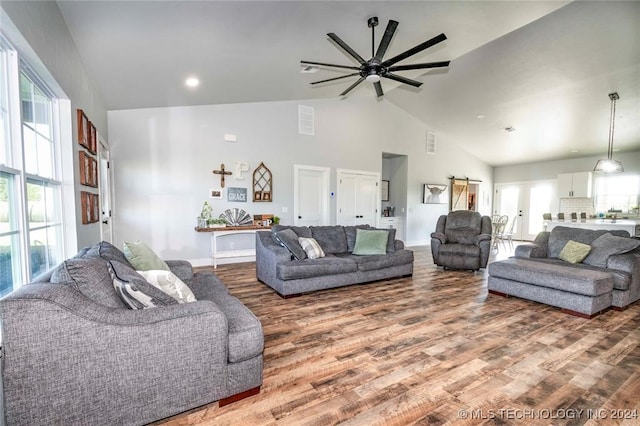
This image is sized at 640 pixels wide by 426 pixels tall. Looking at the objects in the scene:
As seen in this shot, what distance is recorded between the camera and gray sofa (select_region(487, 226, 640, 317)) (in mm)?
2945

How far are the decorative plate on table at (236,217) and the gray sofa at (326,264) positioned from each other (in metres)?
1.66

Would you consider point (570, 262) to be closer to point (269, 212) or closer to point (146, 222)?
point (269, 212)

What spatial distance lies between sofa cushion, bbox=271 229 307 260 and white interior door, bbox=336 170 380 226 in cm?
303

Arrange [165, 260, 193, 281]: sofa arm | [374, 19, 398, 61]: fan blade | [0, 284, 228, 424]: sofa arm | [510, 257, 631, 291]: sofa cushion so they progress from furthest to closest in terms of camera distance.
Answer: [510, 257, 631, 291]: sofa cushion → [165, 260, 193, 281]: sofa arm → [374, 19, 398, 61]: fan blade → [0, 284, 228, 424]: sofa arm

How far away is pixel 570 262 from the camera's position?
363 centimetres

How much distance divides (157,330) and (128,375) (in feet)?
0.73

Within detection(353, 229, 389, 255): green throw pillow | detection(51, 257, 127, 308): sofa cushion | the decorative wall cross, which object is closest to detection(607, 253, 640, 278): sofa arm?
detection(353, 229, 389, 255): green throw pillow

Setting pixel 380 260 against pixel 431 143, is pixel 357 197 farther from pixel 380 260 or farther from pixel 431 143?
pixel 380 260

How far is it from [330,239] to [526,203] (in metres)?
8.26

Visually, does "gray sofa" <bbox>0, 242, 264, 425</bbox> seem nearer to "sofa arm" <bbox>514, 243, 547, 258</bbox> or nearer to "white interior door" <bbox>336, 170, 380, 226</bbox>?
"sofa arm" <bbox>514, 243, 547, 258</bbox>

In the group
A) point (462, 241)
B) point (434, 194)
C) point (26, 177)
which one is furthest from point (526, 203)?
point (26, 177)

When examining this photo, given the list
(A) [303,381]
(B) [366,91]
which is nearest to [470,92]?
(B) [366,91]

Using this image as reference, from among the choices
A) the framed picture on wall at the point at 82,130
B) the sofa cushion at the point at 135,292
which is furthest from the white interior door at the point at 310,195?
the sofa cushion at the point at 135,292

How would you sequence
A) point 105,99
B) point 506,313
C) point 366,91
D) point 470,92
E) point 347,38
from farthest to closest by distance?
point 366,91 < point 470,92 < point 105,99 < point 347,38 < point 506,313
